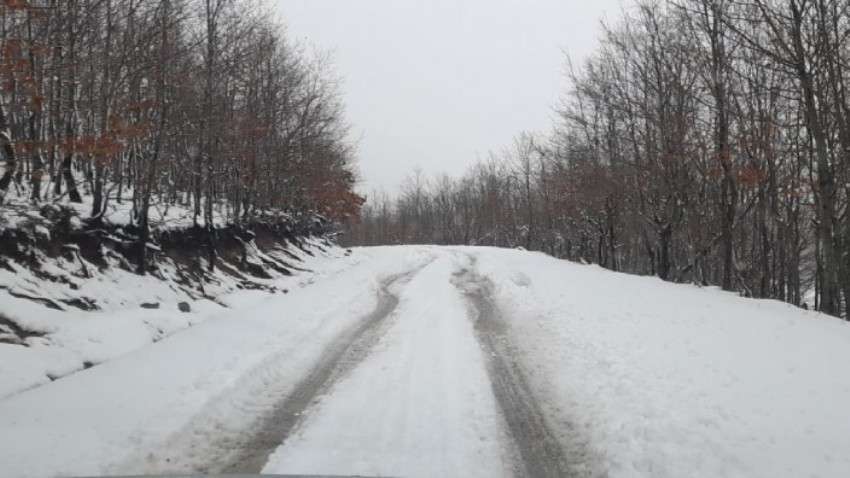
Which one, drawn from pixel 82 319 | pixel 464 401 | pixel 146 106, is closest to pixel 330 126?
pixel 146 106

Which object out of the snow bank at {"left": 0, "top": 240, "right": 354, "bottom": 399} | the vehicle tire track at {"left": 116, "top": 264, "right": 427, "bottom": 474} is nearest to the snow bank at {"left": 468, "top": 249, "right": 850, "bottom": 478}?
the vehicle tire track at {"left": 116, "top": 264, "right": 427, "bottom": 474}

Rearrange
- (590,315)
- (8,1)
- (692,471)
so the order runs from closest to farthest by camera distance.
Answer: (692,471) < (8,1) < (590,315)

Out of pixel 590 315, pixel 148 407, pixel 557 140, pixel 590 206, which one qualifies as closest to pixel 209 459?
pixel 148 407

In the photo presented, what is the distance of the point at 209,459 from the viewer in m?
4.80

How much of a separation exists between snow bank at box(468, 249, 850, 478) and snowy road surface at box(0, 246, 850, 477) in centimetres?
2

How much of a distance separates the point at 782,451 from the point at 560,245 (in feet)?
160

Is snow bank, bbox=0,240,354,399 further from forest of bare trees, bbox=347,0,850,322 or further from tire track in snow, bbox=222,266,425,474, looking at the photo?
forest of bare trees, bbox=347,0,850,322

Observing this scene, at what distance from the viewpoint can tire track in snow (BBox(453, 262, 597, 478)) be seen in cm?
470

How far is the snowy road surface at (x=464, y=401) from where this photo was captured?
4648 millimetres

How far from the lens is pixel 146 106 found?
38.1 feet

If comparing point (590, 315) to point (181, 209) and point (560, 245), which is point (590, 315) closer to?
point (181, 209)

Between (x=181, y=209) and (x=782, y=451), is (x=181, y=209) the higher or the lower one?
the higher one

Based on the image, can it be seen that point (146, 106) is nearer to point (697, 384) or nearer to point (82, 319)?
point (82, 319)

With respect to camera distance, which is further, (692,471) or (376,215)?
(376,215)
